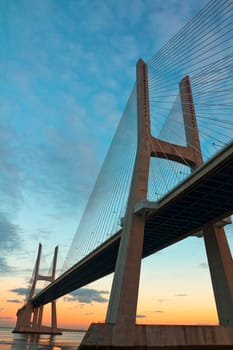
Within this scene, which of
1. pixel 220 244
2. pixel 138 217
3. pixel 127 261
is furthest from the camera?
pixel 220 244

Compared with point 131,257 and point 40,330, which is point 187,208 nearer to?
point 131,257

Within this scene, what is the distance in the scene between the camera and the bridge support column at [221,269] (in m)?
19.3

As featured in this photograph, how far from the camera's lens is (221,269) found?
20.0 meters

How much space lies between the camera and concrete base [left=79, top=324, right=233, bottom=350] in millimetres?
15430

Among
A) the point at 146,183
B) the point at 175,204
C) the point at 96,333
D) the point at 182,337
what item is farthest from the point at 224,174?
the point at 96,333

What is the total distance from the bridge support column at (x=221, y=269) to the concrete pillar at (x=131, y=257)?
516 cm

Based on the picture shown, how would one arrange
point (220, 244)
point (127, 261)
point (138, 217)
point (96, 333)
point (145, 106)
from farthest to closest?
point (145, 106)
point (220, 244)
point (138, 217)
point (127, 261)
point (96, 333)

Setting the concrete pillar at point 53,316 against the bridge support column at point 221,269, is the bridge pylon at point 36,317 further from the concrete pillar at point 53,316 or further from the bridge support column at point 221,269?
the bridge support column at point 221,269

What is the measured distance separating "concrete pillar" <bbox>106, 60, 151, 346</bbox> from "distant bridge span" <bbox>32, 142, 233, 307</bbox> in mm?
1091

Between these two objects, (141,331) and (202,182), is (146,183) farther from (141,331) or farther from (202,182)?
(141,331)

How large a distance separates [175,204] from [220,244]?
15.1 feet

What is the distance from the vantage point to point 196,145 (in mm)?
22875

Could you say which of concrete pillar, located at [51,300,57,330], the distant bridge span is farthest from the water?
concrete pillar, located at [51,300,57,330]

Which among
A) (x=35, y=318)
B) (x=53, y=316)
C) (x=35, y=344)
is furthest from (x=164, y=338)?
(x=35, y=318)
